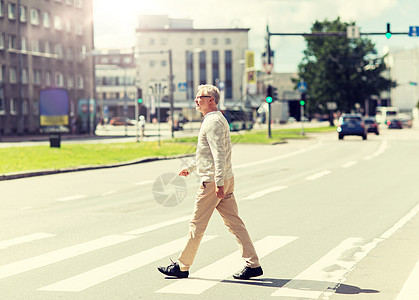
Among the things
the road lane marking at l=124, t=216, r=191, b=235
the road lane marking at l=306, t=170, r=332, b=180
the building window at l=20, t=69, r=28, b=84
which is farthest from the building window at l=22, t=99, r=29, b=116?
the road lane marking at l=124, t=216, r=191, b=235

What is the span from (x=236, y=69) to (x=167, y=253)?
122465 mm

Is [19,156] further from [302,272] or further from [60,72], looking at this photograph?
[60,72]

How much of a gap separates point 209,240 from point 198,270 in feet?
5.59

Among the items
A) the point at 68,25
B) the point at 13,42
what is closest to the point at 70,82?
the point at 68,25

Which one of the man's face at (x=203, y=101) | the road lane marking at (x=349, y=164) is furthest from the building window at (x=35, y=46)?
the man's face at (x=203, y=101)

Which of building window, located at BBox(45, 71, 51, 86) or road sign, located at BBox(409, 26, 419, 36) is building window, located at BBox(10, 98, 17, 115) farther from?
road sign, located at BBox(409, 26, 419, 36)

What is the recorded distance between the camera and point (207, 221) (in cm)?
636

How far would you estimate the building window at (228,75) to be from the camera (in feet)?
422

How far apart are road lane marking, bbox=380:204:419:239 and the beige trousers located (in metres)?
2.83

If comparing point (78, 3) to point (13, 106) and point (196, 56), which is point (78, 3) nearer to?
point (13, 106)

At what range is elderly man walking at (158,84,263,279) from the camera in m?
6.18

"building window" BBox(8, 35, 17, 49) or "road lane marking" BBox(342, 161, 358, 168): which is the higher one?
"building window" BBox(8, 35, 17, 49)

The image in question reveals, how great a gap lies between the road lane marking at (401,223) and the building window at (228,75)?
118 metres

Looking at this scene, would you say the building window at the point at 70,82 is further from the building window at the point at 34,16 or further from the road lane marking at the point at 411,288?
the road lane marking at the point at 411,288
